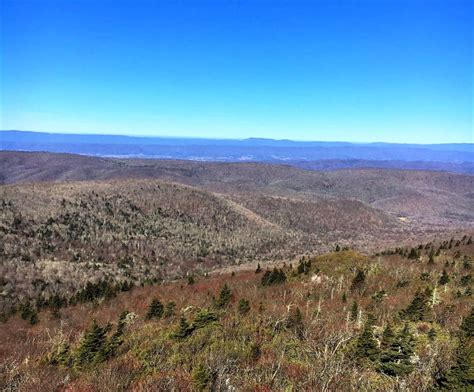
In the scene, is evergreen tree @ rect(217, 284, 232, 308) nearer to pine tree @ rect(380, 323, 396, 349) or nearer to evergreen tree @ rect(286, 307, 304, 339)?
evergreen tree @ rect(286, 307, 304, 339)

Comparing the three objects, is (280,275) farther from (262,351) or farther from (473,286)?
(262,351)

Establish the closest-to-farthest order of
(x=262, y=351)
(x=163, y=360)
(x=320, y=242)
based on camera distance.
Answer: (x=163, y=360) → (x=262, y=351) → (x=320, y=242)

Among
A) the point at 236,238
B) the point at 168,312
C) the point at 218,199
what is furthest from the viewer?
the point at 218,199

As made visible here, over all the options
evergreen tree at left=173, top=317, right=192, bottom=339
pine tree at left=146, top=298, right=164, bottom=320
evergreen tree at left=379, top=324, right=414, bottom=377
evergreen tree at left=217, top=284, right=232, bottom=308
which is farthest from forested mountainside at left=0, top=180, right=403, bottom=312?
Answer: evergreen tree at left=379, top=324, right=414, bottom=377

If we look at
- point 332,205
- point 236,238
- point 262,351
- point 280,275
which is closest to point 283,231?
point 236,238

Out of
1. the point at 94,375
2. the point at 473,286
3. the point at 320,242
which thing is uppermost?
the point at 94,375

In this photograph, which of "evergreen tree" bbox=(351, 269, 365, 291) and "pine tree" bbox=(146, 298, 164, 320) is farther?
"evergreen tree" bbox=(351, 269, 365, 291)
